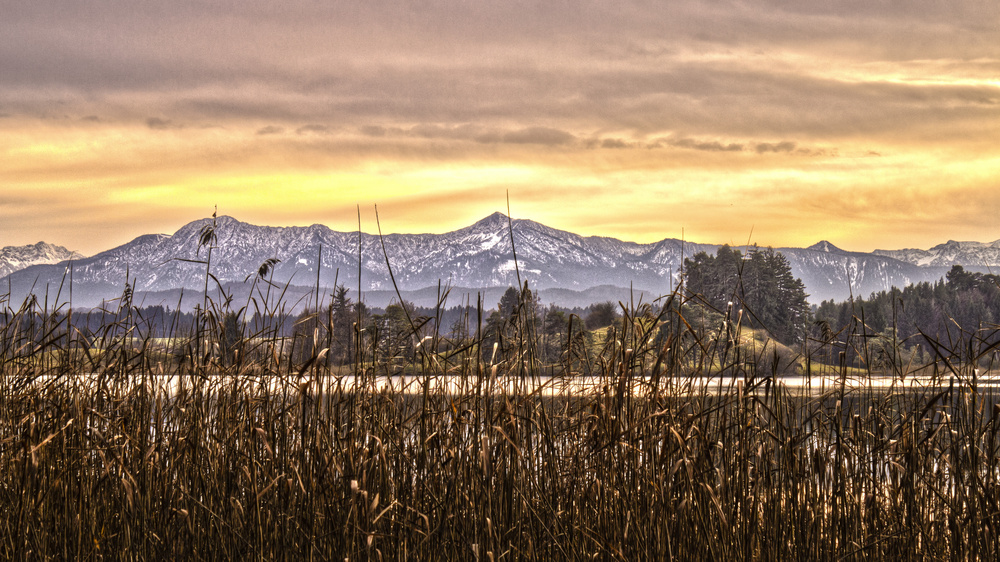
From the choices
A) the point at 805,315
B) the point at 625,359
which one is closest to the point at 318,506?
the point at 625,359

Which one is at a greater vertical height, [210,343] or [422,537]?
[210,343]

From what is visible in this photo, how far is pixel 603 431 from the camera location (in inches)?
129

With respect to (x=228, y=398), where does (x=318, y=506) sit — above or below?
below

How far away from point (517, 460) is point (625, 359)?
712 mm

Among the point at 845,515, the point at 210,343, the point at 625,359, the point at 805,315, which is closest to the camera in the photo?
the point at 625,359

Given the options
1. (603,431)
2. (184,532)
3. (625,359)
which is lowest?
(184,532)

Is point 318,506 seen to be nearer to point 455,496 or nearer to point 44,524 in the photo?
point 455,496

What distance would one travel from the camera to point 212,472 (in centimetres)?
342

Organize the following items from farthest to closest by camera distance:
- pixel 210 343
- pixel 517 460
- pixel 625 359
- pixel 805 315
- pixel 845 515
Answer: pixel 805 315 → pixel 210 343 → pixel 845 515 → pixel 517 460 → pixel 625 359

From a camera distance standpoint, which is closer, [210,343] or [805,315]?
[210,343]

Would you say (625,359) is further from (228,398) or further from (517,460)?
(228,398)

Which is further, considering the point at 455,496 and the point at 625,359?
the point at 455,496

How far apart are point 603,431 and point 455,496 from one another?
2.40ft

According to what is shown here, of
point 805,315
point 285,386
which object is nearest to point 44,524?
point 285,386
